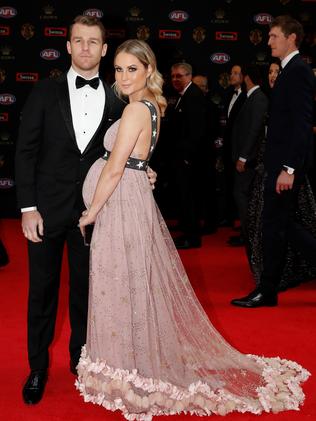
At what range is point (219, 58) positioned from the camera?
9000 millimetres

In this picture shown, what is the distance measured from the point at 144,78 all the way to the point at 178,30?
614 cm

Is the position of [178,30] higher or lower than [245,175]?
higher

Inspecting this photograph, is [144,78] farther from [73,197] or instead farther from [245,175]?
[245,175]

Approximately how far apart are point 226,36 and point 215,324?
18.0 ft

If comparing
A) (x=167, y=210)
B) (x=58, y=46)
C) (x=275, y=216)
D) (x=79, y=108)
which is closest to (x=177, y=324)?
(x=79, y=108)

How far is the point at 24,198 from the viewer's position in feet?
9.73

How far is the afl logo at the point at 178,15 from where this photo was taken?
350 inches

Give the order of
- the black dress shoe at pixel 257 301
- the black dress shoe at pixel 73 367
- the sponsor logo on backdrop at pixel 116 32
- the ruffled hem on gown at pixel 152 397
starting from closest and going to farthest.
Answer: the ruffled hem on gown at pixel 152 397
the black dress shoe at pixel 73 367
the black dress shoe at pixel 257 301
the sponsor logo on backdrop at pixel 116 32

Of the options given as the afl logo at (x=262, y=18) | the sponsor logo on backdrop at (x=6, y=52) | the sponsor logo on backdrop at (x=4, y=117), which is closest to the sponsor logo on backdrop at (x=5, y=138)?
the sponsor logo on backdrop at (x=4, y=117)

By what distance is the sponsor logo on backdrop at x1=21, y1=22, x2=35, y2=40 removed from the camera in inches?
346

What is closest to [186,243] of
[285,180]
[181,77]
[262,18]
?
[181,77]

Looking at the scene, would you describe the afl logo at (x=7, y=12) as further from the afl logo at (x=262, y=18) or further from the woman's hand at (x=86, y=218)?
the woman's hand at (x=86, y=218)

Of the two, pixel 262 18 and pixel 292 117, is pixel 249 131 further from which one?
pixel 262 18

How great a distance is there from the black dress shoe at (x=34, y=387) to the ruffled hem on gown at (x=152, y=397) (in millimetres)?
170
